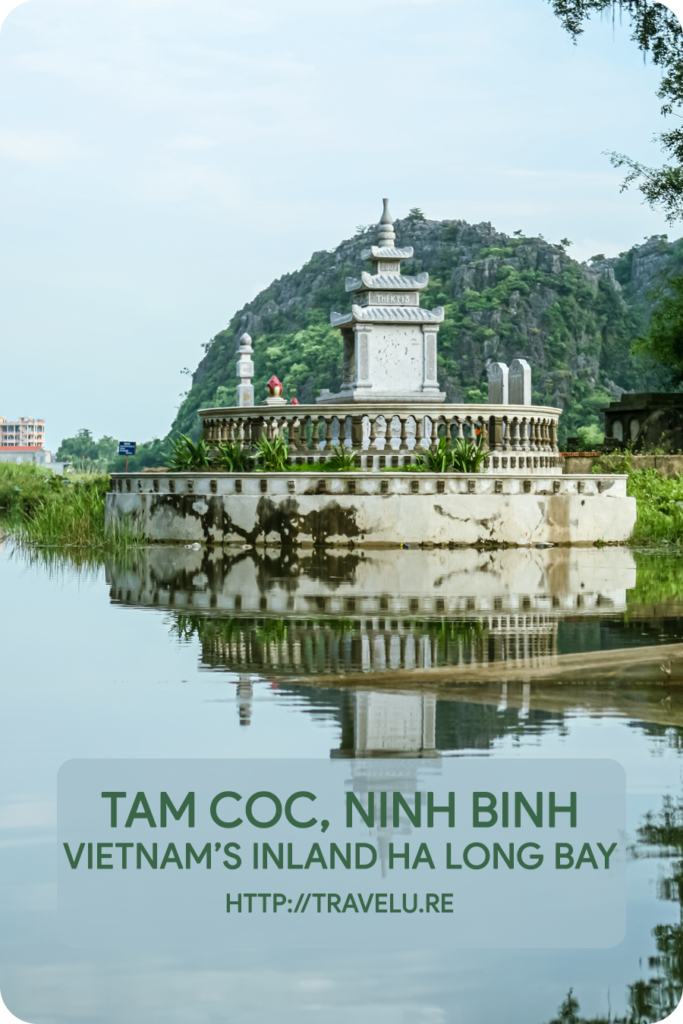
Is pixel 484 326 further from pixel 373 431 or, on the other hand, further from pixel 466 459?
pixel 466 459

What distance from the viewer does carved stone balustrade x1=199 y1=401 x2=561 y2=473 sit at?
72.3ft

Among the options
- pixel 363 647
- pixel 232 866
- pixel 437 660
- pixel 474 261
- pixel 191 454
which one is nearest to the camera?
pixel 232 866

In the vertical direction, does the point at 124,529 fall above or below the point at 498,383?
below

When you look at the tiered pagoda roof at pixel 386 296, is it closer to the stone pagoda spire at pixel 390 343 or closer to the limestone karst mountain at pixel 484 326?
the stone pagoda spire at pixel 390 343

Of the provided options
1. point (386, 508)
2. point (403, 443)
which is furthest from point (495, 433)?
point (386, 508)

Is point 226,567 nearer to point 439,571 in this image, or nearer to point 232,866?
point 439,571

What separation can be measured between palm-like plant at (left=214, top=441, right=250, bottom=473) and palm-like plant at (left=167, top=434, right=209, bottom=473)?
0.83 feet

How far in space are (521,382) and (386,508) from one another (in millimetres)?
11830

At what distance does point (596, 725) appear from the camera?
6855mm

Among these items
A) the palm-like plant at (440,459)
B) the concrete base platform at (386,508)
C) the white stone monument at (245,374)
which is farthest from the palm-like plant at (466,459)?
the white stone monument at (245,374)

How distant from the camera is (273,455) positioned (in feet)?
67.2

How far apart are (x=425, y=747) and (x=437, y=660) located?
277cm

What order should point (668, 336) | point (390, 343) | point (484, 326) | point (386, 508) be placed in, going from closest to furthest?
1. point (386, 508)
2. point (390, 343)
3. point (668, 336)
4. point (484, 326)

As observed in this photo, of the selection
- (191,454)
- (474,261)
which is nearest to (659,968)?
(191,454)
